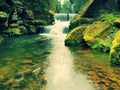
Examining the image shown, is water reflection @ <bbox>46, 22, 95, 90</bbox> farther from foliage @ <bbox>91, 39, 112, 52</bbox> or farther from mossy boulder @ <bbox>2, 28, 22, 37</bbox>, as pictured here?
mossy boulder @ <bbox>2, 28, 22, 37</bbox>

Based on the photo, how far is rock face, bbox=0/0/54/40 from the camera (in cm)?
2464

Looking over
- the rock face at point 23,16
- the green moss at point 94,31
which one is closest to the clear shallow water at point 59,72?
the green moss at point 94,31

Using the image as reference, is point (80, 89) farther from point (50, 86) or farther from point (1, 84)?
point (1, 84)

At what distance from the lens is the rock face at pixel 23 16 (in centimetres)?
2464

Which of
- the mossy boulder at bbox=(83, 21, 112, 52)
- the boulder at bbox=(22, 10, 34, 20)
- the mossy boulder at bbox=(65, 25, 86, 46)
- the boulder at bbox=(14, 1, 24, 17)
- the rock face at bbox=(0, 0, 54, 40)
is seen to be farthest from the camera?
the boulder at bbox=(22, 10, 34, 20)

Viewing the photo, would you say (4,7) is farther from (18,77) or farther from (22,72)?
(18,77)

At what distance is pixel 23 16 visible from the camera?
30.5m

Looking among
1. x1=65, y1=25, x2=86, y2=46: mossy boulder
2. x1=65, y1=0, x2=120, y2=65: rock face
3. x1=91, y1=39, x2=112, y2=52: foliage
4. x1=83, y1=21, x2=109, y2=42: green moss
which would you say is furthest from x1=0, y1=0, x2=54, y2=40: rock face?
x1=91, y1=39, x2=112, y2=52: foliage

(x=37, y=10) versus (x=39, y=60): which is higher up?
(x=37, y=10)

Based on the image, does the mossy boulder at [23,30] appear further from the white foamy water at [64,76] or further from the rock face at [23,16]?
the white foamy water at [64,76]

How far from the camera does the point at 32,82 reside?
28.3 feet

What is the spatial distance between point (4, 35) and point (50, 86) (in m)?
18.0

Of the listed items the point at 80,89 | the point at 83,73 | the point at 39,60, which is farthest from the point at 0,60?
the point at 80,89

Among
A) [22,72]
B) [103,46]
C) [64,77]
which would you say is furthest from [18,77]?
[103,46]
